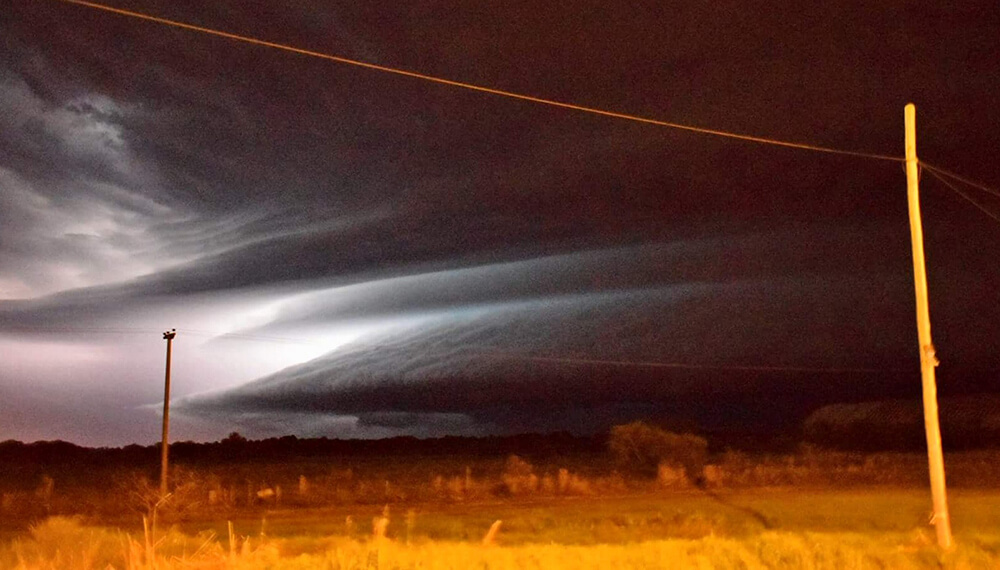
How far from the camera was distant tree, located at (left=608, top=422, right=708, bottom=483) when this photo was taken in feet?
178

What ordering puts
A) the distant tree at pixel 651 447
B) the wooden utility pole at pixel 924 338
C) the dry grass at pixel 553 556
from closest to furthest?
the dry grass at pixel 553 556 → the wooden utility pole at pixel 924 338 → the distant tree at pixel 651 447

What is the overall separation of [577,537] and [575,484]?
18.0 metres

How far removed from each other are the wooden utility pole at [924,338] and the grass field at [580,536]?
1053mm

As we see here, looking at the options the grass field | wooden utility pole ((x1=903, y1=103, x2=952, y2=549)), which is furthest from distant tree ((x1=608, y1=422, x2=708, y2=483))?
wooden utility pole ((x1=903, y1=103, x2=952, y2=549))

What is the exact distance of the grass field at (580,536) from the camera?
45.7ft

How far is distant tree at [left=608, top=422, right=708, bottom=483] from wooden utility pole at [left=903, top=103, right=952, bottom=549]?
3604cm

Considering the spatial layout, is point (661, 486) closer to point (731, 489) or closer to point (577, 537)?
point (731, 489)

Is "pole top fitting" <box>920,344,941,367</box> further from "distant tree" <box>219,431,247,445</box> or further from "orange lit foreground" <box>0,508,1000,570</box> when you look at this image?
"distant tree" <box>219,431,247,445</box>

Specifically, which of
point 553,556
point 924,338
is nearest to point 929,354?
point 924,338

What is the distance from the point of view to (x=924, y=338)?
17250 mm

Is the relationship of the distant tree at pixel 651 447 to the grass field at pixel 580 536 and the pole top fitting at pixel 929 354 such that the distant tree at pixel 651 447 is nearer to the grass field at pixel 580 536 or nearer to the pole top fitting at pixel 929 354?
the grass field at pixel 580 536

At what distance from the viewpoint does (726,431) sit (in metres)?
114

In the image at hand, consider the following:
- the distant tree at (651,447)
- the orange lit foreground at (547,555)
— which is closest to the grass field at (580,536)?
the orange lit foreground at (547,555)

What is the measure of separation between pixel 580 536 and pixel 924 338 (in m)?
9.41
